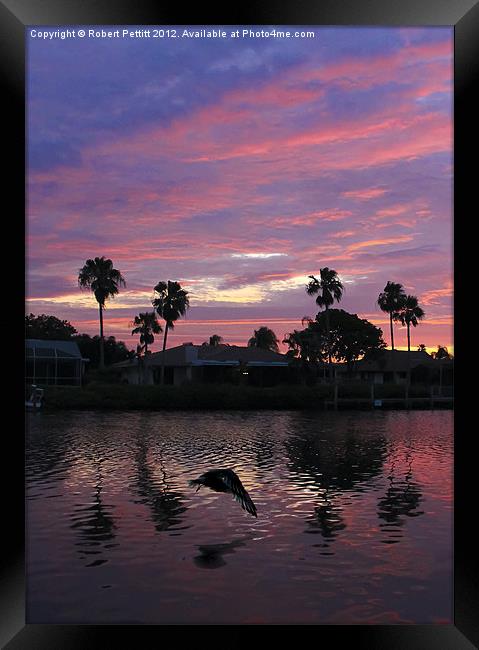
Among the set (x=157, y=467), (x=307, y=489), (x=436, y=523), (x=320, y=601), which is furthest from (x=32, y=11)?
(x=157, y=467)

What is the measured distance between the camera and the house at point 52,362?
49281mm

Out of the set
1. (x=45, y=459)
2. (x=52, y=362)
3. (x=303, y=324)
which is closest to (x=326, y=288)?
(x=303, y=324)

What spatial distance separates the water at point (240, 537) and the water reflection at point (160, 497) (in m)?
0.04

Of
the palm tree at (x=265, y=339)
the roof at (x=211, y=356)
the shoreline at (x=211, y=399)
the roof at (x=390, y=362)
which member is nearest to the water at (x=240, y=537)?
the shoreline at (x=211, y=399)

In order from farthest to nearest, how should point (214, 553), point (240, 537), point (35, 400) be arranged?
point (35, 400) → point (240, 537) → point (214, 553)

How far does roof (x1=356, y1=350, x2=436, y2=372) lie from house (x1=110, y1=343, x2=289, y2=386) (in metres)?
10.1

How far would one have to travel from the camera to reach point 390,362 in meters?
71.1

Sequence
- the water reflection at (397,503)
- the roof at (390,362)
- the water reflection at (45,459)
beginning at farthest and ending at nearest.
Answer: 1. the roof at (390,362)
2. the water reflection at (45,459)
3. the water reflection at (397,503)

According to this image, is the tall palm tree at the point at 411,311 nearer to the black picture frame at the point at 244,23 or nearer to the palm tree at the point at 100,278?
the palm tree at the point at 100,278

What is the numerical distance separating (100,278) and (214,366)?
11781 millimetres

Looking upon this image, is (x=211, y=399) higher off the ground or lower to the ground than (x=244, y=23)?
lower

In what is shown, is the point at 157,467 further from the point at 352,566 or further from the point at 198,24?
the point at 198,24

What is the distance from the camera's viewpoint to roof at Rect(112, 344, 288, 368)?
5832 centimetres

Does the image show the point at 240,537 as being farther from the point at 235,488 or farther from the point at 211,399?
the point at 211,399
